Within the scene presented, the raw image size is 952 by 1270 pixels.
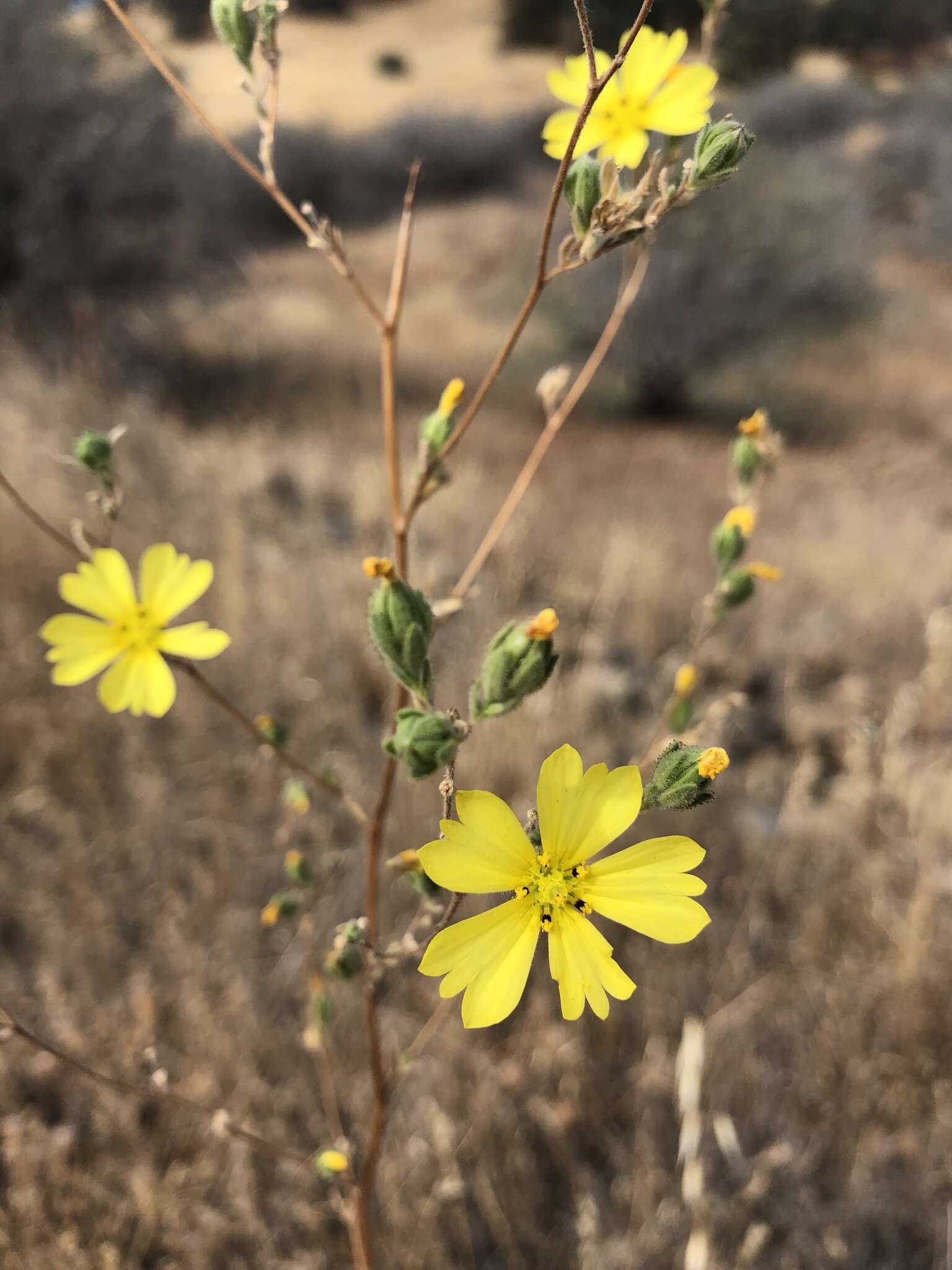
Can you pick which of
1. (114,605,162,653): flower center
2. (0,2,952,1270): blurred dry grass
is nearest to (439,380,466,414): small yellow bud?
(114,605,162,653): flower center

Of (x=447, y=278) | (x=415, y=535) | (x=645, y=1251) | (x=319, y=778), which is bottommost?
(x=645, y=1251)

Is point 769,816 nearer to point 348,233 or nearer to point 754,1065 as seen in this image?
point 754,1065

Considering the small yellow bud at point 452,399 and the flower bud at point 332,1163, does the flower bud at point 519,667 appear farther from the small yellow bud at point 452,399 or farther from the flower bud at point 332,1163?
the flower bud at point 332,1163

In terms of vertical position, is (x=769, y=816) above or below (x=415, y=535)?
below

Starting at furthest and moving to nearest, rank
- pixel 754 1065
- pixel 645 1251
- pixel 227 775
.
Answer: pixel 227 775 → pixel 754 1065 → pixel 645 1251

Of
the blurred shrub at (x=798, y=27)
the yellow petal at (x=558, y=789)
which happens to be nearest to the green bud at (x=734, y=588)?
the yellow petal at (x=558, y=789)

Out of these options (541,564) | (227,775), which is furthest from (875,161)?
(227,775)

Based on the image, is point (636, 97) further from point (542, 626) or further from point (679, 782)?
point (679, 782)

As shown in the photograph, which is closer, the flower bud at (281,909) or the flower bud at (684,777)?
the flower bud at (684,777)
